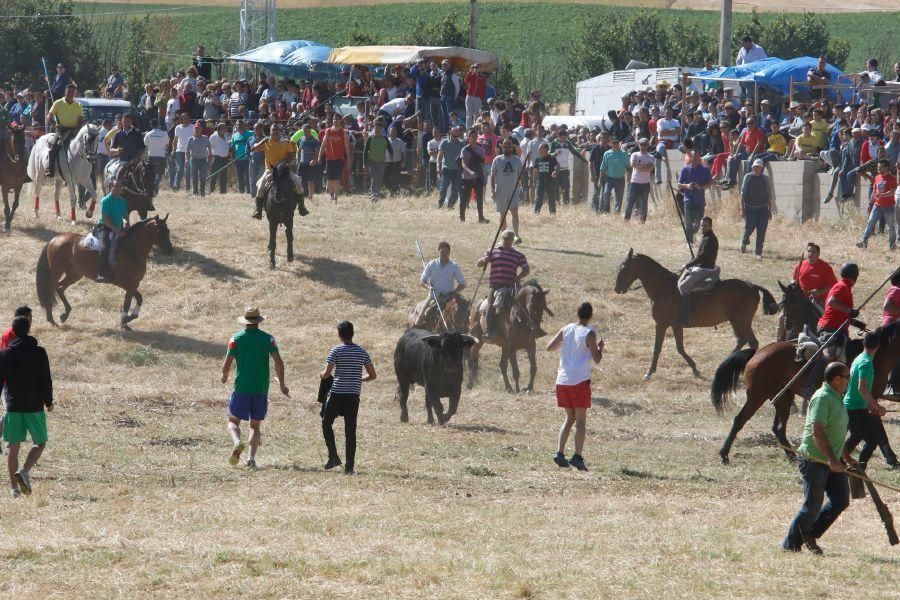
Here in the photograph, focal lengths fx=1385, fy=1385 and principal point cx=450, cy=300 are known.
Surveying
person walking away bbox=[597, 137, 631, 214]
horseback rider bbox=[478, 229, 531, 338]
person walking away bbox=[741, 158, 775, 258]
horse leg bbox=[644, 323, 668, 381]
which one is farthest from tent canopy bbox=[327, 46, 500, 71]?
horseback rider bbox=[478, 229, 531, 338]

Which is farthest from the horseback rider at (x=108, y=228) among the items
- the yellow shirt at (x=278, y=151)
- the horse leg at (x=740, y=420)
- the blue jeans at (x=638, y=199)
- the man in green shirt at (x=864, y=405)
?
the man in green shirt at (x=864, y=405)

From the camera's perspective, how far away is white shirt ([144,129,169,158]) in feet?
107

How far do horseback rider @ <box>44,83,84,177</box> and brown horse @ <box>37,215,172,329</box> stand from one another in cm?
531

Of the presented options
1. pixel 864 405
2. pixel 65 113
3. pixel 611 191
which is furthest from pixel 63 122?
pixel 864 405

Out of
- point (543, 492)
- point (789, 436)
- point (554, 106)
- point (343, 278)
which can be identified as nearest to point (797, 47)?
point (554, 106)

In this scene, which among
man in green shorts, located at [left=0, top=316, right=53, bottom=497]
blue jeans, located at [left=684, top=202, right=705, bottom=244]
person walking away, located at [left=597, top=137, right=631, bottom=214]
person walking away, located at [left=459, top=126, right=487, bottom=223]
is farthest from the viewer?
person walking away, located at [left=597, top=137, right=631, bottom=214]

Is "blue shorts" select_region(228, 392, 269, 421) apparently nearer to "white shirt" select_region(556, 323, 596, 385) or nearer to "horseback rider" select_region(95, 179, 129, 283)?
"white shirt" select_region(556, 323, 596, 385)

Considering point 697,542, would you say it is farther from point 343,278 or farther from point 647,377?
point 343,278

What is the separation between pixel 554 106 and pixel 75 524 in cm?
5638

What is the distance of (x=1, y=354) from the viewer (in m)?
12.2

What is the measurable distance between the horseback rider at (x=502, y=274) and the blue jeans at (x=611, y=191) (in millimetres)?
10768

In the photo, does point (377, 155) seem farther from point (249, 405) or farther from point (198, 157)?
point (249, 405)

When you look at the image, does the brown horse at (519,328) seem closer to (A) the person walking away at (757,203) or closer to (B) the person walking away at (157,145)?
(A) the person walking away at (757,203)

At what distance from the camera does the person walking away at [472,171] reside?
95.2ft
